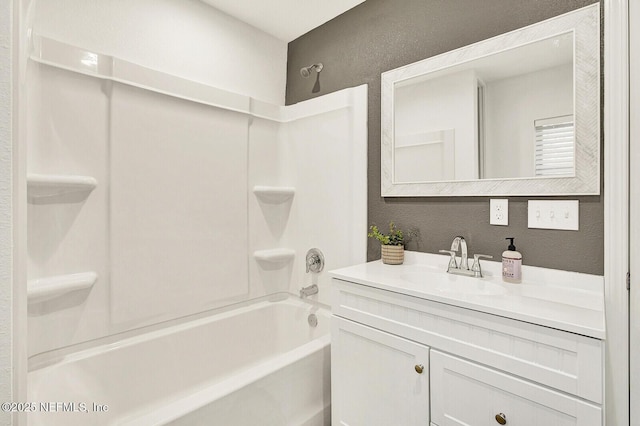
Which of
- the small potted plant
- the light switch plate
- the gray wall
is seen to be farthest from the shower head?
Result: the light switch plate

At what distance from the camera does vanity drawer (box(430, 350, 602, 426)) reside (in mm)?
975

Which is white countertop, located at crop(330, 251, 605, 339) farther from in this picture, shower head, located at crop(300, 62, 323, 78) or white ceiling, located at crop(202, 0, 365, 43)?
white ceiling, located at crop(202, 0, 365, 43)

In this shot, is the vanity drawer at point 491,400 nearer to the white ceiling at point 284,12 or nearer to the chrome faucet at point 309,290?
the chrome faucet at point 309,290

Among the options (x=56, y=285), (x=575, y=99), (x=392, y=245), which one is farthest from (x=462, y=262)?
(x=56, y=285)

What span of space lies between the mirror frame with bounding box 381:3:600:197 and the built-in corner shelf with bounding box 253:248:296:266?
1166 mm

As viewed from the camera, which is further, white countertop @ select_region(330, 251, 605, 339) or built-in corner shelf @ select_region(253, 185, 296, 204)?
built-in corner shelf @ select_region(253, 185, 296, 204)

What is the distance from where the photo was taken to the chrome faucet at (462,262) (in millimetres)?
1572

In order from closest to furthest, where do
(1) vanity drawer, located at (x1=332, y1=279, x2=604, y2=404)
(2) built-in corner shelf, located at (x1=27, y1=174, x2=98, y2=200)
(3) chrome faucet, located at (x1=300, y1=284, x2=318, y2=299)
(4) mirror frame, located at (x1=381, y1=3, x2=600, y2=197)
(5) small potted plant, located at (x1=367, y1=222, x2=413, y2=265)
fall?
(1) vanity drawer, located at (x1=332, y1=279, x2=604, y2=404), (4) mirror frame, located at (x1=381, y1=3, x2=600, y2=197), (2) built-in corner shelf, located at (x1=27, y1=174, x2=98, y2=200), (5) small potted plant, located at (x1=367, y1=222, x2=413, y2=265), (3) chrome faucet, located at (x1=300, y1=284, x2=318, y2=299)

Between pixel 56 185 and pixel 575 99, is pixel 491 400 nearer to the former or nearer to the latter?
pixel 575 99

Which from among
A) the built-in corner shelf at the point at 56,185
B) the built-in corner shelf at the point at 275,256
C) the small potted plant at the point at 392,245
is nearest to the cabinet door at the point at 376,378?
the small potted plant at the point at 392,245

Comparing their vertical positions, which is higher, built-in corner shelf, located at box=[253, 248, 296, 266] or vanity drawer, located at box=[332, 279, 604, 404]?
built-in corner shelf, located at box=[253, 248, 296, 266]

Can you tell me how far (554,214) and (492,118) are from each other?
52 cm

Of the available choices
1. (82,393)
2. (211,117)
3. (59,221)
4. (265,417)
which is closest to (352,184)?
(211,117)

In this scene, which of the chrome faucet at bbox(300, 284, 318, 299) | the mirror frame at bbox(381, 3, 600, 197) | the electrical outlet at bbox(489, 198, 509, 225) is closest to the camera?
the mirror frame at bbox(381, 3, 600, 197)
